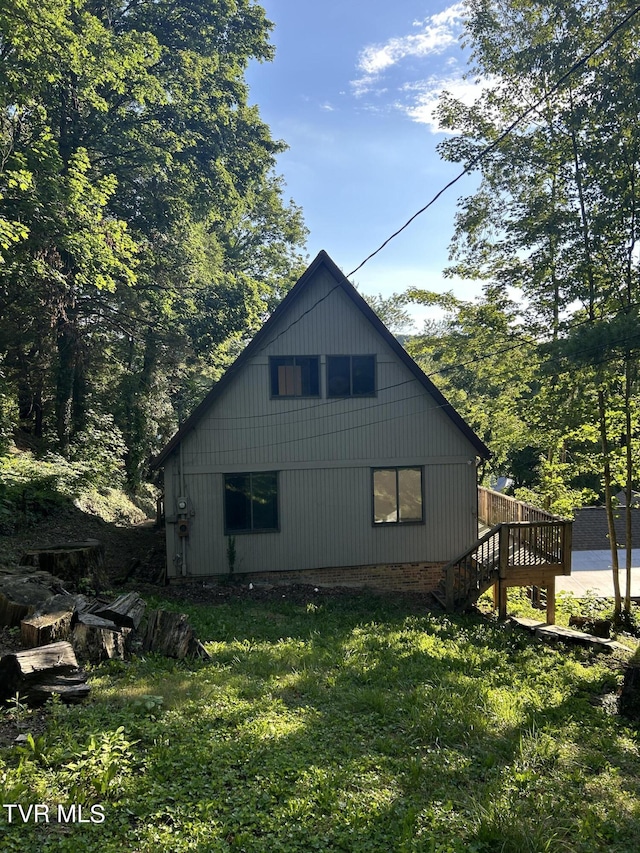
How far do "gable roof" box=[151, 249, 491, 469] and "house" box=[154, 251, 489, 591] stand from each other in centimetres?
3

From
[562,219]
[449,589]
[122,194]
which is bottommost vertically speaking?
[449,589]

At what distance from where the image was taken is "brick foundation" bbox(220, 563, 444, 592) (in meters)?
11.8

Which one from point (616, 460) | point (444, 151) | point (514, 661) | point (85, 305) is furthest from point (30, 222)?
point (616, 460)

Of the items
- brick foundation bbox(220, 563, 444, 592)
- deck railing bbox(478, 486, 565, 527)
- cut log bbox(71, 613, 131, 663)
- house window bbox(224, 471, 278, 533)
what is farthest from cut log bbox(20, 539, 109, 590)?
deck railing bbox(478, 486, 565, 527)

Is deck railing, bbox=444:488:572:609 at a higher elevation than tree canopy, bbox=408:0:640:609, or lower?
lower

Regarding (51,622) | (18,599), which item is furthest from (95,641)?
(18,599)

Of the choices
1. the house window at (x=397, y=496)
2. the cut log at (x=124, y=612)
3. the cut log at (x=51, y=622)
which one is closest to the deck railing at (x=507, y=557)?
the house window at (x=397, y=496)

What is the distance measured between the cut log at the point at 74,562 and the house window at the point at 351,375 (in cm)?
639

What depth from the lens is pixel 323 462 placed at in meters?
12.2

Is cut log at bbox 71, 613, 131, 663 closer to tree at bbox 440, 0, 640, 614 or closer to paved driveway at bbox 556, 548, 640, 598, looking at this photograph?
tree at bbox 440, 0, 640, 614

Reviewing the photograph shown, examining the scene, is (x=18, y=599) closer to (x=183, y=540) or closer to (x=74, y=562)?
(x=74, y=562)

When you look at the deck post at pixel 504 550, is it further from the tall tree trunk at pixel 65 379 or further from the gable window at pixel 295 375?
the tall tree trunk at pixel 65 379

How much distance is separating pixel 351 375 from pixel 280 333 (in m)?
2.08

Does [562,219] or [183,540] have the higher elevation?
[562,219]
